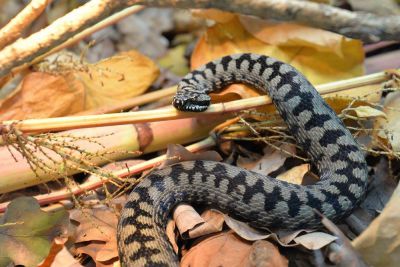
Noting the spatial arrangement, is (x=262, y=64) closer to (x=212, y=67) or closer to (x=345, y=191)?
(x=212, y=67)

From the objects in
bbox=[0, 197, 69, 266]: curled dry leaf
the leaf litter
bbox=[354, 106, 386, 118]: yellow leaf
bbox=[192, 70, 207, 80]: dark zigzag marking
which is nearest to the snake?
the leaf litter

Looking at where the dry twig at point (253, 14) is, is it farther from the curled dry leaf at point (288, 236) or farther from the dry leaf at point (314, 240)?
the dry leaf at point (314, 240)

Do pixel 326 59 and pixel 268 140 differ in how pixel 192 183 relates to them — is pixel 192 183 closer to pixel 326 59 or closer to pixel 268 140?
pixel 268 140

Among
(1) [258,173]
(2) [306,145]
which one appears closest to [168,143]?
(1) [258,173]

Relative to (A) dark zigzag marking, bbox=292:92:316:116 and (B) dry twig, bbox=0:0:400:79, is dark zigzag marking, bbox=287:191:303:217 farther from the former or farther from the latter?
(B) dry twig, bbox=0:0:400:79

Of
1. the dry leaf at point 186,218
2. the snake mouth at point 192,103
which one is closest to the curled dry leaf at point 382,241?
the dry leaf at point 186,218
